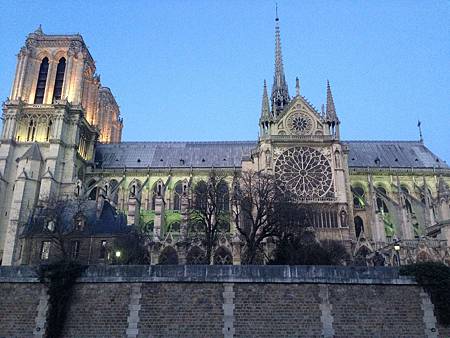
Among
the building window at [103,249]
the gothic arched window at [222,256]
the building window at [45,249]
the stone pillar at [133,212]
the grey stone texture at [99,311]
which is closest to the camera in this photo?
the grey stone texture at [99,311]

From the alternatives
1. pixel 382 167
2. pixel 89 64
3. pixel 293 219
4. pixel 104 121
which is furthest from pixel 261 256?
pixel 104 121

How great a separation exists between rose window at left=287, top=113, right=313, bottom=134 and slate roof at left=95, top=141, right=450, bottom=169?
30.6 ft

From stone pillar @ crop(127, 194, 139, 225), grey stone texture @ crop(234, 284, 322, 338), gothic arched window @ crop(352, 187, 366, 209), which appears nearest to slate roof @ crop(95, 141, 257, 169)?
stone pillar @ crop(127, 194, 139, 225)

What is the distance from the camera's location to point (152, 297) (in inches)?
693

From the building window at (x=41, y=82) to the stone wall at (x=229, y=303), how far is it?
36010mm

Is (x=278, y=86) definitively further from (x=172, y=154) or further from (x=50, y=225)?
(x=50, y=225)

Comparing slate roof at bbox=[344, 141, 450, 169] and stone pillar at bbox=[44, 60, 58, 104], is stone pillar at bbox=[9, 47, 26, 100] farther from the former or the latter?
slate roof at bbox=[344, 141, 450, 169]

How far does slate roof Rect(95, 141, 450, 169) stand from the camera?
5334cm

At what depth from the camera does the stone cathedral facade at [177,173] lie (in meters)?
37.1

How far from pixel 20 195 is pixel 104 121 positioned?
2516 centimetres

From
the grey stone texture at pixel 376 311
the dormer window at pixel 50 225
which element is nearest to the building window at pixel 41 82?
the dormer window at pixel 50 225

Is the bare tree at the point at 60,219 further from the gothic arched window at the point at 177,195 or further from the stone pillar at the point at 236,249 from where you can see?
the gothic arched window at the point at 177,195

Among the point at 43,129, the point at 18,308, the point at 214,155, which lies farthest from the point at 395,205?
the point at 43,129

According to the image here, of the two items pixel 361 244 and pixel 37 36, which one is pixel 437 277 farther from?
pixel 37 36
